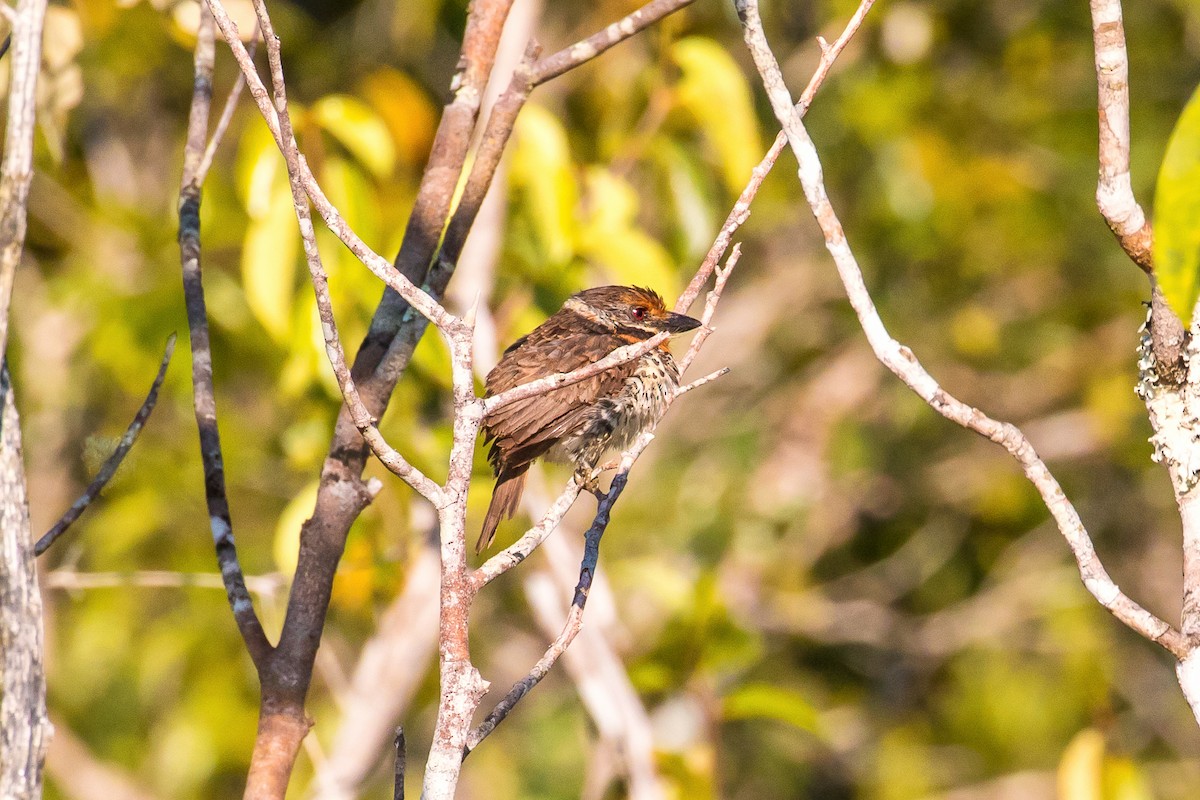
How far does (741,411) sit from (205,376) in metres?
5.71

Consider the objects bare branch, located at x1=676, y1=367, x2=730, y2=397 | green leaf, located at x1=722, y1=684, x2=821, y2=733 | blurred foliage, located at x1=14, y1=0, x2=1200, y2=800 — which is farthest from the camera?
blurred foliage, located at x1=14, y1=0, x2=1200, y2=800

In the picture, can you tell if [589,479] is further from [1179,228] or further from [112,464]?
[1179,228]

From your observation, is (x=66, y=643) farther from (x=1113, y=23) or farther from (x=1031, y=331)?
(x=1113, y=23)

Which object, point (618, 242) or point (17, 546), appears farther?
point (618, 242)

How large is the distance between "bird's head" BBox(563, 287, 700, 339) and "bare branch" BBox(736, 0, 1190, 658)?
2043 millimetres

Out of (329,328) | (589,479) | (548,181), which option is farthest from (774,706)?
(329,328)

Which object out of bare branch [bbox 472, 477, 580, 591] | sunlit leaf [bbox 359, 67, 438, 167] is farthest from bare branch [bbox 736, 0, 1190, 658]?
sunlit leaf [bbox 359, 67, 438, 167]

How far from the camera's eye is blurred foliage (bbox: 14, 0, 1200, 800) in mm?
4473

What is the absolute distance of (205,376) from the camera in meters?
2.44

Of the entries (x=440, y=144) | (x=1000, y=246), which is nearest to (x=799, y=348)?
(x=1000, y=246)

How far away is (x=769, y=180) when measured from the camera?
6.52 m

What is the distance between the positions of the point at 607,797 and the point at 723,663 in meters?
0.85

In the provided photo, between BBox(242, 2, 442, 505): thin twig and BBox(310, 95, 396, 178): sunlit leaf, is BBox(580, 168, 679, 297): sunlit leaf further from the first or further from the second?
BBox(242, 2, 442, 505): thin twig

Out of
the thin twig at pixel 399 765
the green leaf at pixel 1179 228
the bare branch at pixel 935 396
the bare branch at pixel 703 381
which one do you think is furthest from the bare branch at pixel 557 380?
the green leaf at pixel 1179 228
